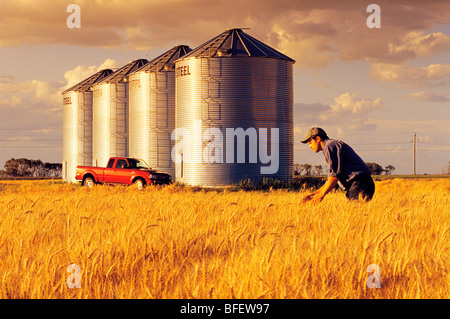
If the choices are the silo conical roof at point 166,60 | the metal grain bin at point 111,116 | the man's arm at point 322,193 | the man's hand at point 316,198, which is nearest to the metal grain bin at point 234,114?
the silo conical roof at point 166,60

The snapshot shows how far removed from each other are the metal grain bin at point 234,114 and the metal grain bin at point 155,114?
3.22m

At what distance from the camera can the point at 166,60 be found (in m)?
37.1

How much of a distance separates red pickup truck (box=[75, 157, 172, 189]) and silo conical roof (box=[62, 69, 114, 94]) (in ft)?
67.4

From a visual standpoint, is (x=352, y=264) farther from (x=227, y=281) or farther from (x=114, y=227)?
(x=114, y=227)

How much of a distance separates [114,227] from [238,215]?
5.82ft

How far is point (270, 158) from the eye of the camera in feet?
104

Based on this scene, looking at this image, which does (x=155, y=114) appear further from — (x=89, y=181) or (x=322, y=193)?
(x=322, y=193)

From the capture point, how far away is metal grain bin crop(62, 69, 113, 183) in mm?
46969

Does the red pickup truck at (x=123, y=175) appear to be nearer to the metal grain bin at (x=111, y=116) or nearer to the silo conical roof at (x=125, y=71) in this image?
the metal grain bin at (x=111, y=116)

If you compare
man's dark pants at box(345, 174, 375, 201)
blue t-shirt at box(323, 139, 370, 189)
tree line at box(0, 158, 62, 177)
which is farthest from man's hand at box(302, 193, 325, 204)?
tree line at box(0, 158, 62, 177)

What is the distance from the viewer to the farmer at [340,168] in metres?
7.59

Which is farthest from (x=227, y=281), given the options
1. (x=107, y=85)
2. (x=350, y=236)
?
(x=107, y=85)

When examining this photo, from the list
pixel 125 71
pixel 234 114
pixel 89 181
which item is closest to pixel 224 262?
pixel 89 181
